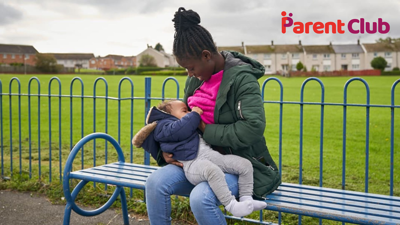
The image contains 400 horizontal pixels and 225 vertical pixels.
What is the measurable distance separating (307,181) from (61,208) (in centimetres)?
342

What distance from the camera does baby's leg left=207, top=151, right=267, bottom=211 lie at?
2662 mm

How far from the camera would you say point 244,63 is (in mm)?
2812

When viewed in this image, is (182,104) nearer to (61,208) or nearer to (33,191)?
(61,208)

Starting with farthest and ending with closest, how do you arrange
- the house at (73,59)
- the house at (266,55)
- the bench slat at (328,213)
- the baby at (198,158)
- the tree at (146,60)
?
1. the house at (73,59)
2. the tree at (146,60)
3. the house at (266,55)
4. the baby at (198,158)
5. the bench slat at (328,213)

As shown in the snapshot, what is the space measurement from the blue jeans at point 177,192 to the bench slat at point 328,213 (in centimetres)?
30

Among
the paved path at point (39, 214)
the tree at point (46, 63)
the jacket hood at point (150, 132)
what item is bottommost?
the paved path at point (39, 214)

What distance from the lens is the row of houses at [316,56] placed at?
88.8 m

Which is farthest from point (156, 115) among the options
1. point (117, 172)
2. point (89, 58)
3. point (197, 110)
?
point (89, 58)

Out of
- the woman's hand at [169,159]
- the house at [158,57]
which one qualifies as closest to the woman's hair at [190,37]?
the woman's hand at [169,159]

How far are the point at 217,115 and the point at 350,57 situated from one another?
92.7 metres

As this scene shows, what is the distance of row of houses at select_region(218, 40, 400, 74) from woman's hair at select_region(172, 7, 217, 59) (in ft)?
286

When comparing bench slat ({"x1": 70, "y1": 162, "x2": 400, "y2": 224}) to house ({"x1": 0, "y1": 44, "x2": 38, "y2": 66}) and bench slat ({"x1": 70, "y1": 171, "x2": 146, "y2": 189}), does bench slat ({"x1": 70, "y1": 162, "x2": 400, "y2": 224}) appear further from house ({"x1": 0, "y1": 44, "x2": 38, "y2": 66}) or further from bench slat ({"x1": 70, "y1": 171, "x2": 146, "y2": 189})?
house ({"x1": 0, "y1": 44, "x2": 38, "y2": 66})

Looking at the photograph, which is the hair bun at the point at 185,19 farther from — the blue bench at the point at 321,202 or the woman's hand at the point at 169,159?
the blue bench at the point at 321,202

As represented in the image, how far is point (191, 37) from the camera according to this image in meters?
2.72
